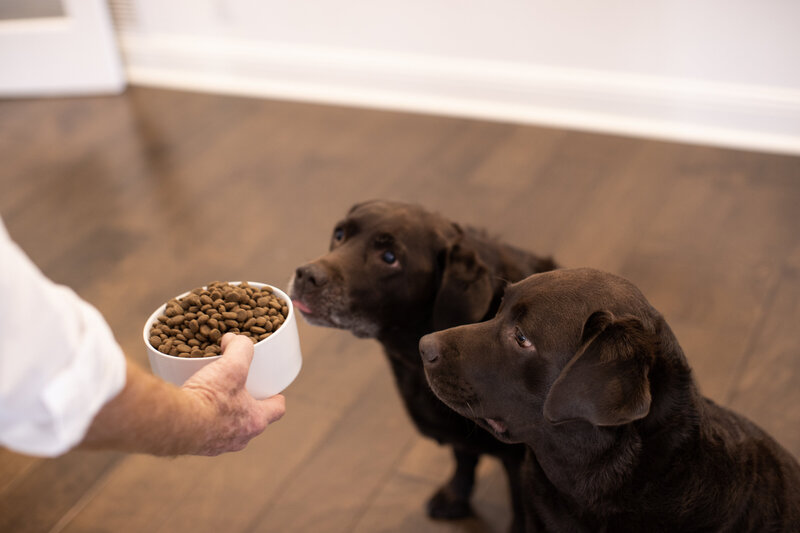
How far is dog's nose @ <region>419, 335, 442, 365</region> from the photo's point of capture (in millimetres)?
1533

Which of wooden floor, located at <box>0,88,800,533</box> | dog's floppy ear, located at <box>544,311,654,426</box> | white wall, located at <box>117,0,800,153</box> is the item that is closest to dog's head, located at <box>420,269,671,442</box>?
dog's floppy ear, located at <box>544,311,654,426</box>

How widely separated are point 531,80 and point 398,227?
2.41 m

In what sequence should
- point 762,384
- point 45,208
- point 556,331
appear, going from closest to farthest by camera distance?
point 556,331 < point 762,384 < point 45,208

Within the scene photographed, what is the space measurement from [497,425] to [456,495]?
0.81 m

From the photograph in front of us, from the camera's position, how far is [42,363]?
3.44 ft

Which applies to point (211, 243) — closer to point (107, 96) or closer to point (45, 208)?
point (45, 208)

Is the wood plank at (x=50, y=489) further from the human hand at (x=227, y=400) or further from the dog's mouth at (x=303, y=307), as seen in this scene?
the human hand at (x=227, y=400)

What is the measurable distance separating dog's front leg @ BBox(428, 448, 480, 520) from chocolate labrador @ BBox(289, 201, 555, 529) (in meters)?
0.16

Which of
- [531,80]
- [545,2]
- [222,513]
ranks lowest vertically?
[222,513]

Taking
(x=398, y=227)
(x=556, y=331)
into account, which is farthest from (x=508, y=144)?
(x=556, y=331)

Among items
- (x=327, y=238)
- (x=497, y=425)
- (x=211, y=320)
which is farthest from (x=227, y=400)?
(x=327, y=238)

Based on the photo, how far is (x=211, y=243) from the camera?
3.48 metres

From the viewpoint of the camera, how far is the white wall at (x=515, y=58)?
373 centimetres

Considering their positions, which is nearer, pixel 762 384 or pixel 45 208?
pixel 762 384
